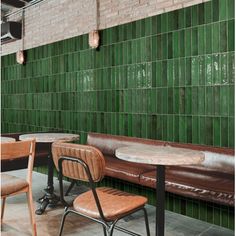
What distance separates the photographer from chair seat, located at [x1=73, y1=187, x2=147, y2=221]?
Result: 7.32ft

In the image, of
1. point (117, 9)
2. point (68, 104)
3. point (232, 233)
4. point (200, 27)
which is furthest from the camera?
point (68, 104)

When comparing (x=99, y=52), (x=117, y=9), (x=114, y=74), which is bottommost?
(x=114, y=74)

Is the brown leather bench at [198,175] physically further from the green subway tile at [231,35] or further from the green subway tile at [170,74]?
the green subway tile at [231,35]

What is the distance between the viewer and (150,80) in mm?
4215

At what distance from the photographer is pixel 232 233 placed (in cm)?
326

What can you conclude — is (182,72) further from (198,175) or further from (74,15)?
(74,15)

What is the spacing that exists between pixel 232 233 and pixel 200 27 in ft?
7.62

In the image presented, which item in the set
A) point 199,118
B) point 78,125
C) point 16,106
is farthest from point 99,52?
point 16,106

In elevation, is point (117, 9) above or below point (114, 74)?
above

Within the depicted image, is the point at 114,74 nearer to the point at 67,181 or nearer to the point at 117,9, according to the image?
the point at 117,9

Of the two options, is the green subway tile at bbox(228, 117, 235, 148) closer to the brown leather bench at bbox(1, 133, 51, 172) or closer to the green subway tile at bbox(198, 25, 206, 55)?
the green subway tile at bbox(198, 25, 206, 55)

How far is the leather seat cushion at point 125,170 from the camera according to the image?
11.8 ft

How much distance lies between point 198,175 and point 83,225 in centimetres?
135

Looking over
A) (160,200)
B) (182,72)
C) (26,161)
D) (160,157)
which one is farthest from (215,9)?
(26,161)
